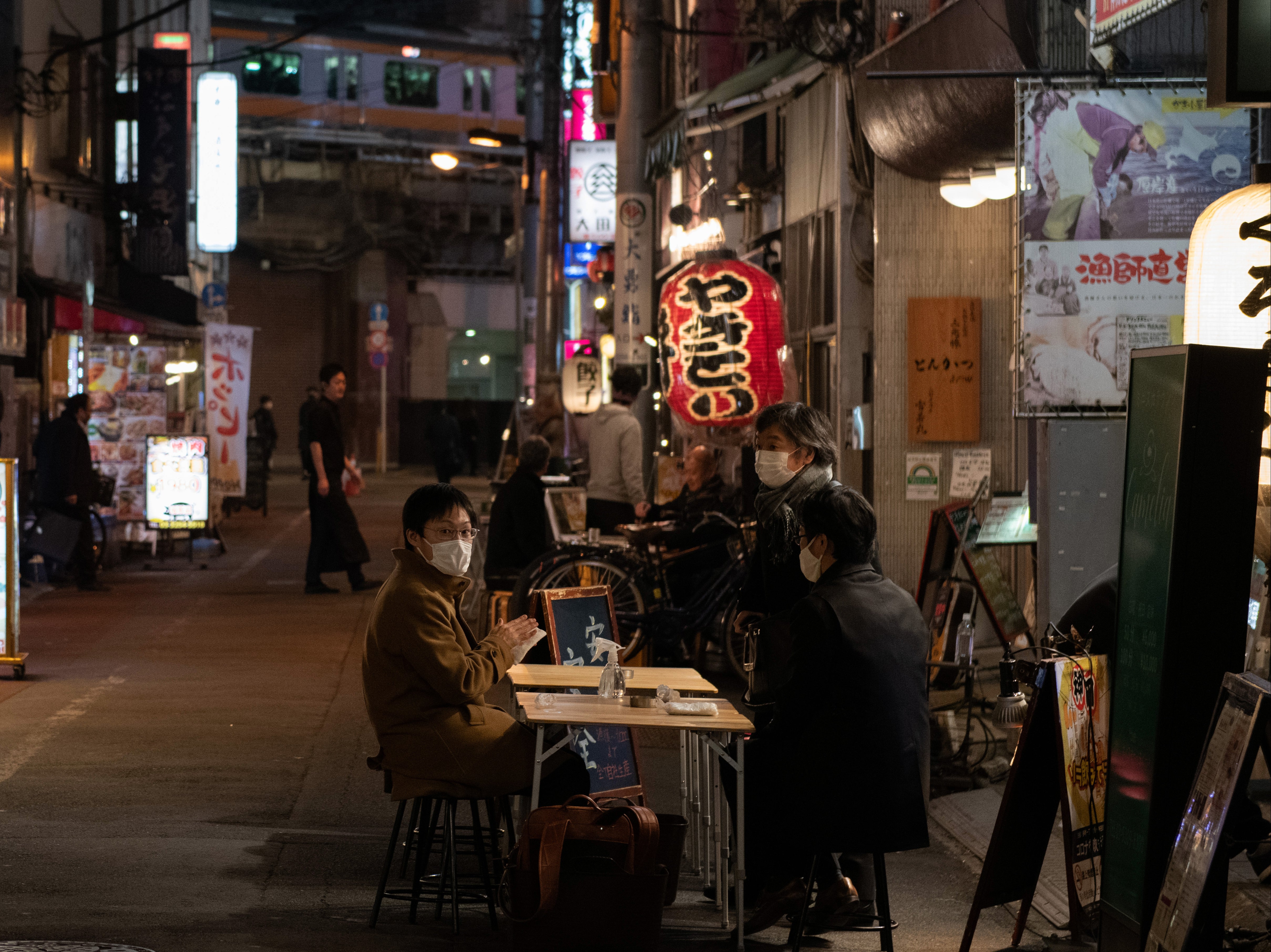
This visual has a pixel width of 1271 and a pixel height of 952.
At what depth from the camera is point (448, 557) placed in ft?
18.9

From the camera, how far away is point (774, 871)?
18.9 feet

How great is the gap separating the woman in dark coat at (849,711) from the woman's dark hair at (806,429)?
989mm

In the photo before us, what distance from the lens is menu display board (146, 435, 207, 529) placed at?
766 inches

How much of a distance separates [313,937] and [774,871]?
67.9 inches

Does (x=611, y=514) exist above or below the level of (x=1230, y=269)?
below

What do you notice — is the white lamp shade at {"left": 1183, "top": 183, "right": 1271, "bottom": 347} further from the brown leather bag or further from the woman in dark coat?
the brown leather bag

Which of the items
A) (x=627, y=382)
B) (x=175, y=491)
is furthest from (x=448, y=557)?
(x=175, y=491)

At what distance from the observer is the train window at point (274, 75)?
179ft

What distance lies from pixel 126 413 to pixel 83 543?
366 cm

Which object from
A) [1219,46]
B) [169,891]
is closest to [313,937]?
[169,891]

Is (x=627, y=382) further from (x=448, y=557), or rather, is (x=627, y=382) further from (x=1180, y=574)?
(x=1180, y=574)

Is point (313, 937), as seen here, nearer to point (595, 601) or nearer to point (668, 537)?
point (595, 601)

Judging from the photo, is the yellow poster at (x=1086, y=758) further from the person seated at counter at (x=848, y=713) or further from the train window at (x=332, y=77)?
the train window at (x=332, y=77)

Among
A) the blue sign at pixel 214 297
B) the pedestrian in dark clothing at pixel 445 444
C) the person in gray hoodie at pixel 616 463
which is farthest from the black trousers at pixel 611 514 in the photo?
the pedestrian in dark clothing at pixel 445 444
